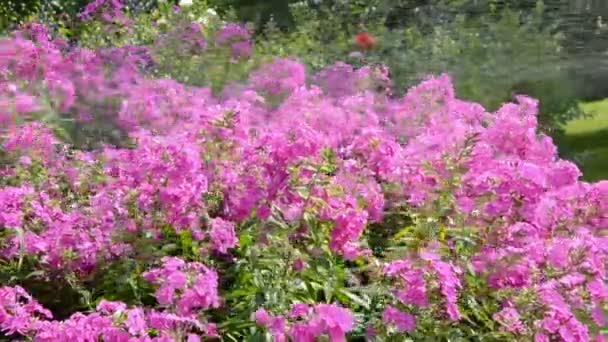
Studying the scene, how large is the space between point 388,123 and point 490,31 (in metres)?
3.82

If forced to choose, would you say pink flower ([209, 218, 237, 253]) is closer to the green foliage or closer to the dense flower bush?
the dense flower bush

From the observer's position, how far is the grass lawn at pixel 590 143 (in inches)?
333

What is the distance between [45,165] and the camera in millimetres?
3648

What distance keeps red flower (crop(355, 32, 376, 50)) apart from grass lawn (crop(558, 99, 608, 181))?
5.47 feet

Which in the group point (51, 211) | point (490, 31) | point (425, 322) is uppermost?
point (51, 211)

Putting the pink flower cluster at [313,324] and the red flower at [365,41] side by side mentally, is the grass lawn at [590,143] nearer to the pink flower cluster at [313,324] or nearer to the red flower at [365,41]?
the red flower at [365,41]

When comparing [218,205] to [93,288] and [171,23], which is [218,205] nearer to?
[93,288]

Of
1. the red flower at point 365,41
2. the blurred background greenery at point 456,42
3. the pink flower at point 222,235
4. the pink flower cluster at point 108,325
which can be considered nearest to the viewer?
the pink flower cluster at point 108,325

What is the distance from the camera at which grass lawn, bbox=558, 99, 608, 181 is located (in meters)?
8.46

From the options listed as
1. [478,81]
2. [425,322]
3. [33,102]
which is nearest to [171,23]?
[478,81]

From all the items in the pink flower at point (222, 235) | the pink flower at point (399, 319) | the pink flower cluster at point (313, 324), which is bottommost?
the pink flower at point (399, 319)

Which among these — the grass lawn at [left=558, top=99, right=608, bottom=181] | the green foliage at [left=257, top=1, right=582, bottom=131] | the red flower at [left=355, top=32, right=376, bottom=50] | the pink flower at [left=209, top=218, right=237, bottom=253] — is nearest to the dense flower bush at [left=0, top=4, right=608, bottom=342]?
the pink flower at [left=209, top=218, right=237, bottom=253]

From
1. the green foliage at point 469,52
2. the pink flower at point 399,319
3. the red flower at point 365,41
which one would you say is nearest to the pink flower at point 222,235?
the pink flower at point 399,319

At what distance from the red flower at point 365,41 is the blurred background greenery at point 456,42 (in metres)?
0.06
